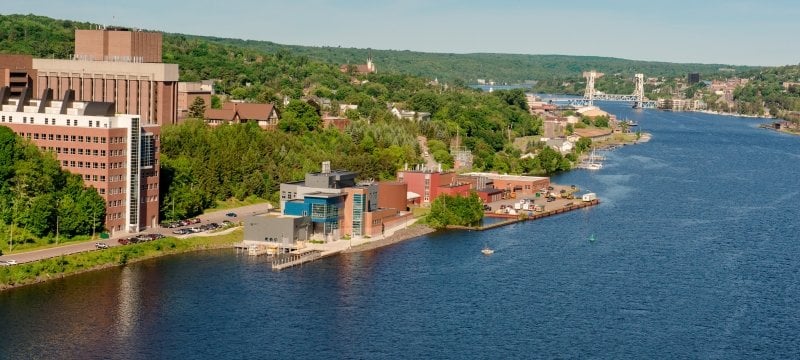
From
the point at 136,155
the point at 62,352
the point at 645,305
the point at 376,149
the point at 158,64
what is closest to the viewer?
the point at 62,352

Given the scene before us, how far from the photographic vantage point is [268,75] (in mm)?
98750

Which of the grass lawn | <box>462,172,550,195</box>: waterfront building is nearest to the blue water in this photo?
the grass lawn

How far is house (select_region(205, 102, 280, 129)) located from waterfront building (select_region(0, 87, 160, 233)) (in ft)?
77.0

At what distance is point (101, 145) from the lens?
137 ft

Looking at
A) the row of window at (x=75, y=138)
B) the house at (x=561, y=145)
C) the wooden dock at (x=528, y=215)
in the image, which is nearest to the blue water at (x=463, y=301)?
the wooden dock at (x=528, y=215)

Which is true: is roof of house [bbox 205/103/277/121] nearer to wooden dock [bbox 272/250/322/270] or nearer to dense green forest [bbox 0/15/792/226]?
dense green forest [bbox 0/15/792/226]

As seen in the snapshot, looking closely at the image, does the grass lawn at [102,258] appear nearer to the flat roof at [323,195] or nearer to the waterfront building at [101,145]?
the waterfront building at [101,145]

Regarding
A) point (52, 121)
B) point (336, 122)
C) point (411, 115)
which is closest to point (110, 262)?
point (52, 121)

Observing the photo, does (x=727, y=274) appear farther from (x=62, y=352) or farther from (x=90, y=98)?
(x=90, y=98)

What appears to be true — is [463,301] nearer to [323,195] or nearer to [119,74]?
[323,195]

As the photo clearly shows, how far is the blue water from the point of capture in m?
30.2

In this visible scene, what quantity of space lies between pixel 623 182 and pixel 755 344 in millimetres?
38892

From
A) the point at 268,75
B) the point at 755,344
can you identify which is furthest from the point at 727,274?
the point at 268,75

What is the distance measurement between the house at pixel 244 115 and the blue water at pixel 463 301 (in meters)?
22.4
